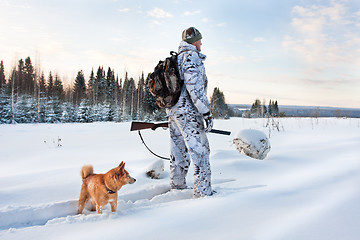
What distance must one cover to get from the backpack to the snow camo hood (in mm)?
77

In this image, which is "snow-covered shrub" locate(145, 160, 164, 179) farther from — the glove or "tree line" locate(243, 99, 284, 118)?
"tree line" locate(243, 99, 284, 118)

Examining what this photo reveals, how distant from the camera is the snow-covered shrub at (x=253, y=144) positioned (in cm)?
577

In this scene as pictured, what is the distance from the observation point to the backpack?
2.95m

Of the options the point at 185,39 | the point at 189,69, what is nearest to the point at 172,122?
the point at 189,69

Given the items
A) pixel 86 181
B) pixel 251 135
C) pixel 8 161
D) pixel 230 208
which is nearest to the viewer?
pixel 230 208

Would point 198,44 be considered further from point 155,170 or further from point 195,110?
point 155,170

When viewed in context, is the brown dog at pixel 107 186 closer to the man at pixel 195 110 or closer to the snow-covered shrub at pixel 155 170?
the man at pixel 195 110

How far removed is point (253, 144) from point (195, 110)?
330 centimetres

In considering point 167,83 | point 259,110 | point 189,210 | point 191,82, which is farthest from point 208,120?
point 259,110

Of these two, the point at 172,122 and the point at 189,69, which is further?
the point at 172,122

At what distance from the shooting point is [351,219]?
179cm

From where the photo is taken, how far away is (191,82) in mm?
2883

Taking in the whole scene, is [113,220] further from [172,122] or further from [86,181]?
[172,122]

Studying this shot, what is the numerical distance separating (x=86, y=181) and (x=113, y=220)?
66cm
